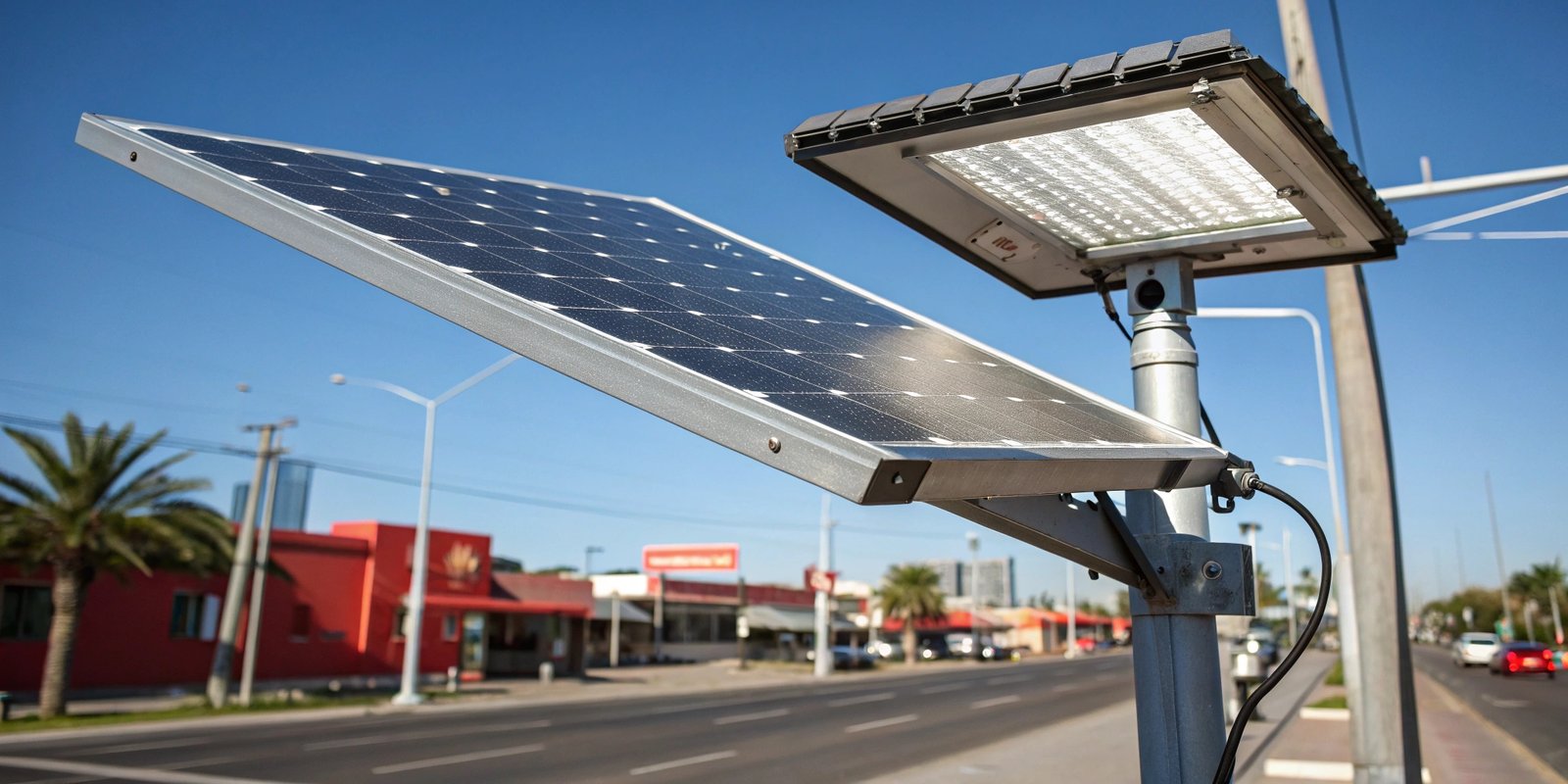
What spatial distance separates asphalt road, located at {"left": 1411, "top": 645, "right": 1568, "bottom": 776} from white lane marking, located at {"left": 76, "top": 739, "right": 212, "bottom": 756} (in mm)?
21382

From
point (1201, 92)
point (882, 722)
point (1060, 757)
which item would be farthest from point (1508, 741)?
point (1201, 92)

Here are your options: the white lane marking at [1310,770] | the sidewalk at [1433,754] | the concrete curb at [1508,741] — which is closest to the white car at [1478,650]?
the concrete curb at [1508,741]

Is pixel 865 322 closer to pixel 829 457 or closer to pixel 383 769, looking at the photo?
pixel 829 457

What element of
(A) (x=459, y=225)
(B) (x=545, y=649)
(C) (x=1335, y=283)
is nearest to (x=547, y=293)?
(A) (x=459, y=225)

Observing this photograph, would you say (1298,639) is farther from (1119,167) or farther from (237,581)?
(237,581)

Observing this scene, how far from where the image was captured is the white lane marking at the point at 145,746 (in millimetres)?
17594

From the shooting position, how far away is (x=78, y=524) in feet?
84.4

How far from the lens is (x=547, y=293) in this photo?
262cm

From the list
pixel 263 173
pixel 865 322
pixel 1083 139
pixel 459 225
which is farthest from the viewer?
pixel 865 322

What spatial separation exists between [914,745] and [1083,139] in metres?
17.6

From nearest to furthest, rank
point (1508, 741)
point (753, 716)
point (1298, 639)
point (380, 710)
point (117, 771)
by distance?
1. point (1298, 639)
2. point (117, 771)
3. point (1508, 741)
4. point (753, 716)
5. point (380, 710)

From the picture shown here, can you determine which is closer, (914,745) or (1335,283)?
(1335,283)

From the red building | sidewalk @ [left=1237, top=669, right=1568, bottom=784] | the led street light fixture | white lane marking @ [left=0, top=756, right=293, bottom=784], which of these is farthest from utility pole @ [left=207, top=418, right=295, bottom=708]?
the led street light fixture

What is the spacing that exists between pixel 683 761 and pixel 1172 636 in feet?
49.3
